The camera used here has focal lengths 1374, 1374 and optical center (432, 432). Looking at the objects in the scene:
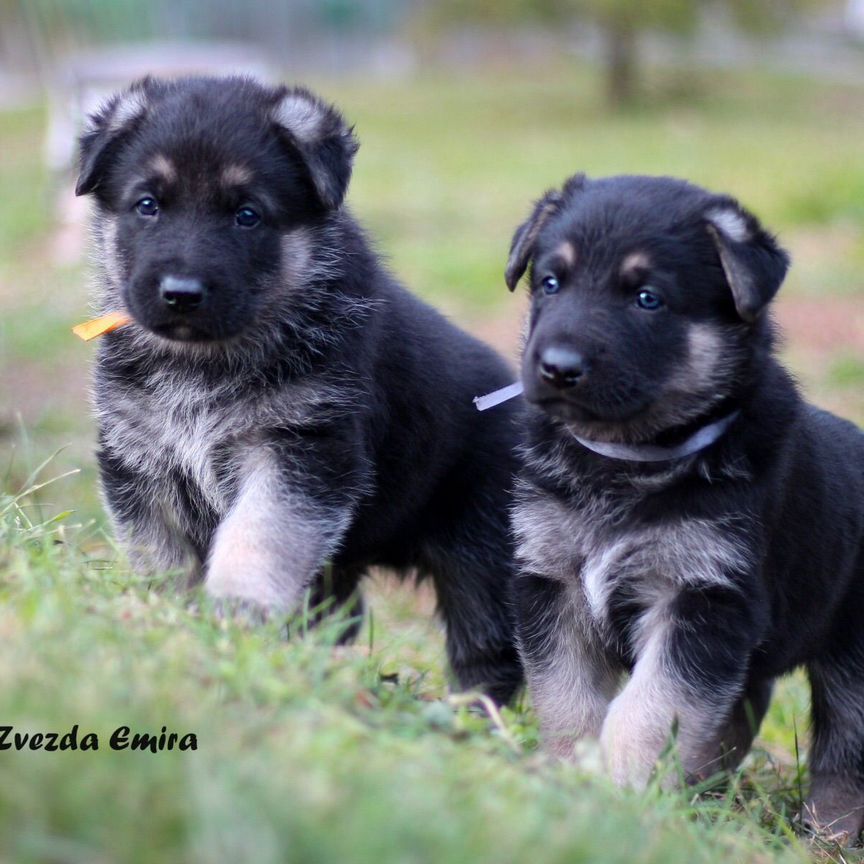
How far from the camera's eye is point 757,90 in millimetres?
29250

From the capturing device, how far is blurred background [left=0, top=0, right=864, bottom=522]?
33.2 ft

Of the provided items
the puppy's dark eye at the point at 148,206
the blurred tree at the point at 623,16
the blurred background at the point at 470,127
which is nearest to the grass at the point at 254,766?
the puppy's dark eye at the point at 148,206

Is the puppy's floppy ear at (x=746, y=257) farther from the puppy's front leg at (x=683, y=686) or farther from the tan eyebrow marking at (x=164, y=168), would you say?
the tan eyebrow marking at (x=164, y=168)

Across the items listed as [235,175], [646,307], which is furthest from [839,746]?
[235,175]

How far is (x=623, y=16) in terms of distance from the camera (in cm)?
2552

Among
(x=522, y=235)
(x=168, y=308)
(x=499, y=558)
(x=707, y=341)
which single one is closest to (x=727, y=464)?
(x=707, y=341)

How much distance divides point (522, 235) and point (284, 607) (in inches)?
54.6

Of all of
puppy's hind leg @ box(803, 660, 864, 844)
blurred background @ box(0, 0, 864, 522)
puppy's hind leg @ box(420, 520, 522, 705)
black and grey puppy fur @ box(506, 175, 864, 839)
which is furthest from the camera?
blurred background @ box(0, 0, 864, 522)

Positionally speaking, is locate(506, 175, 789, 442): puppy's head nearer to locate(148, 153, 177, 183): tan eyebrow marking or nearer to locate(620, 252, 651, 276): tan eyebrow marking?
locate(620, 252, 651, 276): tan eyebrow marking

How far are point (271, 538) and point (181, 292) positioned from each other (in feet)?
2.52

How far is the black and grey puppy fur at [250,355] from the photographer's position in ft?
13.5

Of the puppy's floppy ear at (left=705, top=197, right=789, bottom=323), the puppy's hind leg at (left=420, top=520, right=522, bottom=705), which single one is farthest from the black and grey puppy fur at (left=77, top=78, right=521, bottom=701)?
the puppy's floppy ear at (left=705, top=197, right=789, bottom=323)

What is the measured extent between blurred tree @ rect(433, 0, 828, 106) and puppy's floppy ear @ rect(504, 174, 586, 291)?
72.0ft

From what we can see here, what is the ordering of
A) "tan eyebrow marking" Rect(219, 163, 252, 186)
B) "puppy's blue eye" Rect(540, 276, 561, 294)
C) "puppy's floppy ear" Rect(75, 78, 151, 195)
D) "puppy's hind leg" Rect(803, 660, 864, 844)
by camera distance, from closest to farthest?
"puppy's blue eye" Rect(540, 276, 561, 294) < "tan eyebrow marking" Rect(219, 163, 252, 186) < "puppy's floppy ear" Rect(75, 78, 151, 195) < "puppy's hind leg" Rect(803, 660, 864, 844)
